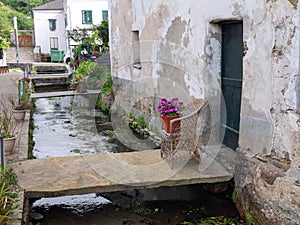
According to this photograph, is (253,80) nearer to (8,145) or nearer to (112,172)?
(112,172)

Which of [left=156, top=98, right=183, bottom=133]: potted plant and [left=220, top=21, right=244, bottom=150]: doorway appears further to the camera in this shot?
[left=156, top=98, right=183, bottom=133]: potted plant

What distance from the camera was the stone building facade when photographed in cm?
320

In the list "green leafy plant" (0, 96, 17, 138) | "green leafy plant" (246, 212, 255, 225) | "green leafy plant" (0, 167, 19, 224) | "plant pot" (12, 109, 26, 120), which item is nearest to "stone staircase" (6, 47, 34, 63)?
"green leafy plant" (0, 96, 17, 138)

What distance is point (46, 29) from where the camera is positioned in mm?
32156

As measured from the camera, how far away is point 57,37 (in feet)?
105

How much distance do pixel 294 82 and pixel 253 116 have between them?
0.79 m

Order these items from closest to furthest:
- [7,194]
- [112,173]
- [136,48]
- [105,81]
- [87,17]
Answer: [7,194] < [112,173] < [136,48] < [105,81] < [87,17]

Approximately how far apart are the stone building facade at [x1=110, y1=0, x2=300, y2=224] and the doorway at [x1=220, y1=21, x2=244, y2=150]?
0.08ft

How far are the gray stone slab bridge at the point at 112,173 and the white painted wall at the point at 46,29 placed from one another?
28441 millimetres

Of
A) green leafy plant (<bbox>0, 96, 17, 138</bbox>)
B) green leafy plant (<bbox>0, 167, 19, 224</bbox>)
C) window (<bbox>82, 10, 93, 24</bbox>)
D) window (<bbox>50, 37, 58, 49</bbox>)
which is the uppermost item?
window (<bbox>82, 10, 93, 24</bbox>)

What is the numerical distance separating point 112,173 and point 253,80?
6.62ft

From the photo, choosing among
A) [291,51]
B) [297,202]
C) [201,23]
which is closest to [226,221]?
[297,202]

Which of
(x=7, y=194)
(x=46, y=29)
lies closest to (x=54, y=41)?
(x=46, y=29)

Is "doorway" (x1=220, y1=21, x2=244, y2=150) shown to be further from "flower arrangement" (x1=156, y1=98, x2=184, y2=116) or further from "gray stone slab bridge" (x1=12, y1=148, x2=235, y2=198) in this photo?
"flower arrangement" (x1=156, y1=98, x2=184, y2=116)
